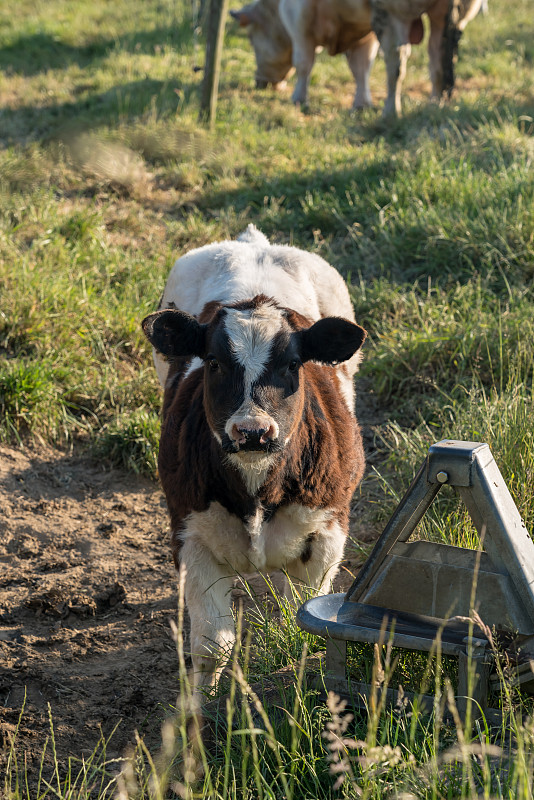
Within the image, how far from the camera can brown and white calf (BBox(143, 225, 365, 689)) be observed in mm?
3504

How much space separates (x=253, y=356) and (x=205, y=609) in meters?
1.08

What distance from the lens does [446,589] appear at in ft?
9.59

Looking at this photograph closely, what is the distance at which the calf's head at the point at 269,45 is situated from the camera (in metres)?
13.1

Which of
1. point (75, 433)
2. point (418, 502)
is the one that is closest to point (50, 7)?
point (75, 433)

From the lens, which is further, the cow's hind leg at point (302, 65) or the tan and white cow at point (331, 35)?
the cow's hind leg at point (302, 65)

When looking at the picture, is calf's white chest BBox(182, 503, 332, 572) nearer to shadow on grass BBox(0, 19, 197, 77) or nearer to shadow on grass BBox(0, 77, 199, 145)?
shadow on grass BBox(0, 77, 199, 145)

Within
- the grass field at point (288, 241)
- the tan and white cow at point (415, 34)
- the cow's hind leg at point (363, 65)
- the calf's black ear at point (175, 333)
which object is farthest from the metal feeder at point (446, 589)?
the cow's hind leg at point (363, 65)

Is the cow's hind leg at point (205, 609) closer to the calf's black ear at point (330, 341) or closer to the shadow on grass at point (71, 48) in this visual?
the calf's black ear at point (330, 341)

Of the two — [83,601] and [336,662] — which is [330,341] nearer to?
[336,662]

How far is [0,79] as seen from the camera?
38.6 ft

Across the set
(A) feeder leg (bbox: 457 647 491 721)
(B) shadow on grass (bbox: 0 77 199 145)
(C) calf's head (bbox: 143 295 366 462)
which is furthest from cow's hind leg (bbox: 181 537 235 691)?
(B) shadow on grass (bbox: 0 77 199 145)

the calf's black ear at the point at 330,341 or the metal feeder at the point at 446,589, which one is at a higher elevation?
the calf's black ear at the point at 330,341

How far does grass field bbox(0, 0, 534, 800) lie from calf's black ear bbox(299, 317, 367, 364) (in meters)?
0.95

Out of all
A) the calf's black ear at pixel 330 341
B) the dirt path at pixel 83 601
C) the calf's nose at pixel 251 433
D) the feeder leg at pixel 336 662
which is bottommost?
the dirt path at pixel 83 601
